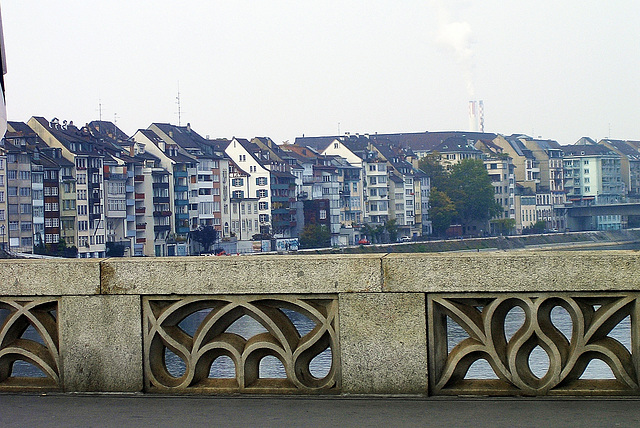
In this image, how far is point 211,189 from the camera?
131000 millimetres

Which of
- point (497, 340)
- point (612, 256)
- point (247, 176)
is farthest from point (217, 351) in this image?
point (247, 176)

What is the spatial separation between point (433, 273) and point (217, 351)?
47.4 inches

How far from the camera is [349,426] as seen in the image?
17.0 feet

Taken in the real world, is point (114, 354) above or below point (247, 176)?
below

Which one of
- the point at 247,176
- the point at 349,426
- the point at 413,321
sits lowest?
the point at 349,426

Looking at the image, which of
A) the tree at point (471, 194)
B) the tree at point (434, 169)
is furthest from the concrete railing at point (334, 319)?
the tree at point (434, 169)

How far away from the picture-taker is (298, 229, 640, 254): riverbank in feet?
440

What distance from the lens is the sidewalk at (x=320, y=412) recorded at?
5203mm

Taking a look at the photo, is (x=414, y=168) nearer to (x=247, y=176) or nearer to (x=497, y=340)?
(x=247, y=176)

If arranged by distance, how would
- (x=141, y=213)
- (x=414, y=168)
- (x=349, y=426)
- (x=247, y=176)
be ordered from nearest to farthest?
(x=349, y=426)
(x=141, y=213)
(x=247, y=176)
(x=414, y=168)

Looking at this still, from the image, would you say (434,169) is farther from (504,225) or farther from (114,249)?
(114,249)

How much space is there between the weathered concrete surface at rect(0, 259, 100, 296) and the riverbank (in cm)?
12079

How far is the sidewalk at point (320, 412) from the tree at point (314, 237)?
126416mm

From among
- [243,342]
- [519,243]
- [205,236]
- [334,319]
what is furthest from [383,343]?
[519,243]
